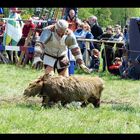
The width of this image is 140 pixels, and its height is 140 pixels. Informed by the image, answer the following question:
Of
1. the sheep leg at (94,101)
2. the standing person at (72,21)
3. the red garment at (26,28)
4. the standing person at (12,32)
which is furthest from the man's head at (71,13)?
the sheep leg at (94,101)

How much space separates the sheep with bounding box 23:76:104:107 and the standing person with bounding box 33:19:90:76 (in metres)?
0.37

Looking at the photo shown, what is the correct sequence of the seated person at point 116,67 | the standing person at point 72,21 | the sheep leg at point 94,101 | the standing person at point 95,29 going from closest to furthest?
the sheep leg at point 94,101 < the seated person at point 116,67 < the standing person at point 72,21 < the standing person at point 95,29

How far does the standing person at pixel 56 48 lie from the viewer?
22.6 ft

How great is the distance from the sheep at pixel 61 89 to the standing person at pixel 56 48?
0.37 m

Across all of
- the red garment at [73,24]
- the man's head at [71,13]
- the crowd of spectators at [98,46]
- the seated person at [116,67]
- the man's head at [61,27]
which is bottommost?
the seated person at [116,67]

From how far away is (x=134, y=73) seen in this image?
12078 mm

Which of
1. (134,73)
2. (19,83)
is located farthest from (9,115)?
(134,73)

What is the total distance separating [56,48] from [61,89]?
0.95 m

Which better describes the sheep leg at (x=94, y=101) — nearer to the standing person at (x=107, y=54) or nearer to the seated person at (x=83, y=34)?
the standing person at (x=107, y=54)

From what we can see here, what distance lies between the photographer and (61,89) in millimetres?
6477

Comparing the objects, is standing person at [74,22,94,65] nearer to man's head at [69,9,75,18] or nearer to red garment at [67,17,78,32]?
red garment at [67,17,78,32]

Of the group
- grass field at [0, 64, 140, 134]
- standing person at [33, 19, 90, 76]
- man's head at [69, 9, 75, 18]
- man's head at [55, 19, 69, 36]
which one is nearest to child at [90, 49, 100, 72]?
man's head at [69, 9, 75, 18]
